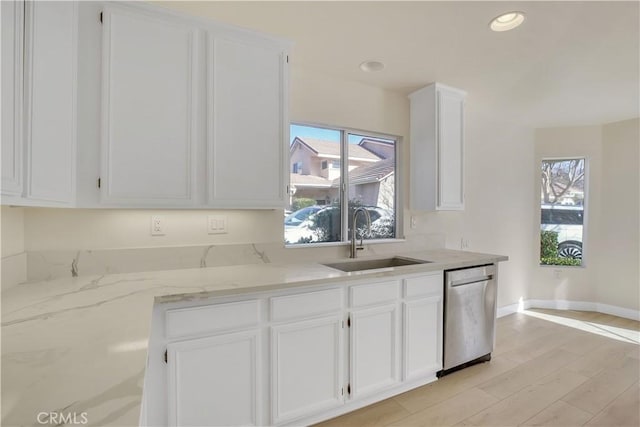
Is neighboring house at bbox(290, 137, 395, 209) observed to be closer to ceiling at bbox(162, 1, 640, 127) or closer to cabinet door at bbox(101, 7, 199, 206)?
ceiling at bbox(162, 1, 640, 127)

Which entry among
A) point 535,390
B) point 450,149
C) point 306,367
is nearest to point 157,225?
point 306,367

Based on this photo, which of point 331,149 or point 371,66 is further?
point 331,149

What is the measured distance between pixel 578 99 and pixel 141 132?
4.07m

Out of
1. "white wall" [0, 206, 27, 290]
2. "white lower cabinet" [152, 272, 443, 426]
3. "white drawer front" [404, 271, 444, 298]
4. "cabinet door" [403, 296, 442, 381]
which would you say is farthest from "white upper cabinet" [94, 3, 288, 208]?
"cabinet door" [403, 296, 442, 381]

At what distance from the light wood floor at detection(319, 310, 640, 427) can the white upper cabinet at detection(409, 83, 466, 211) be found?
146 cm

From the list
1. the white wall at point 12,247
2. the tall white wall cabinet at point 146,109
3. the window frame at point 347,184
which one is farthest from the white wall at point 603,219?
the white wall at point 12,247

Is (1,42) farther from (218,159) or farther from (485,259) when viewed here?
(485,259)

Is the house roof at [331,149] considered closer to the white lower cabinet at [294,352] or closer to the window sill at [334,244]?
the window sill at [334,244]

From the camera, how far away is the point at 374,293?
1924 mm

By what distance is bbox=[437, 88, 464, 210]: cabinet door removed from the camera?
106 inches

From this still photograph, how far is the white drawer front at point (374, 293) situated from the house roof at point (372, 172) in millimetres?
1053

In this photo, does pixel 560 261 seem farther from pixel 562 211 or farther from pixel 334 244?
pixel 334 244

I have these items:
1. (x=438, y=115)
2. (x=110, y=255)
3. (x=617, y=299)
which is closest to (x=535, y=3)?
(x=438, y=115)

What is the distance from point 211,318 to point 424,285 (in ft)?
4.86
